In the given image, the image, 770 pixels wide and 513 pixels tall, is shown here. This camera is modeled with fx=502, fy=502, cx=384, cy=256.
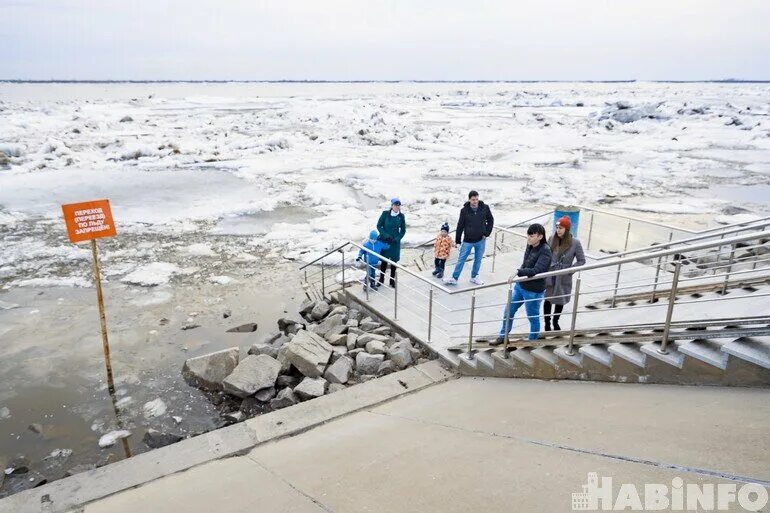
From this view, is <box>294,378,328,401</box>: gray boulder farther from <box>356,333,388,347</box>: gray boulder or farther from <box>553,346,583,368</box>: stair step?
<box>553,346,583,368</box>: stair step

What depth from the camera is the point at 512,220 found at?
1606cm

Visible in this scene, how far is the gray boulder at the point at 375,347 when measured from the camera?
283 inches

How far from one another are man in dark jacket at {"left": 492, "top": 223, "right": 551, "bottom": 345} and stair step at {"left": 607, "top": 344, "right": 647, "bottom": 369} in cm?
115

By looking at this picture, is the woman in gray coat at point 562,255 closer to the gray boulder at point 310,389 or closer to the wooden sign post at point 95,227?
the gray boulder at point 310,389

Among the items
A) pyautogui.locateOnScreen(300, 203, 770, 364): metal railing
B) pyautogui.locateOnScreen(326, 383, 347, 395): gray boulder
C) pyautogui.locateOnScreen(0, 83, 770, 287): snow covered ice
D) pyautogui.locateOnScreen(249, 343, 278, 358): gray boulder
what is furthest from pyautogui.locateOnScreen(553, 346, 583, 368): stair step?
pyautogui.locateOnScreen(0, 83, 770, 287): snow covered ice

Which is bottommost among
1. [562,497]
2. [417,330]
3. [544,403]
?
[417,330]

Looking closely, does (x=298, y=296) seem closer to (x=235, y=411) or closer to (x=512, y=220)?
(x=235, y=411)

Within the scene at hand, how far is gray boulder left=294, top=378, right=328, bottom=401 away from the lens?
6375 mm

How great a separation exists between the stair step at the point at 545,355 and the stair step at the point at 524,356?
0.08m

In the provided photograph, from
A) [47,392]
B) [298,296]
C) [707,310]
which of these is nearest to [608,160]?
[298,296]

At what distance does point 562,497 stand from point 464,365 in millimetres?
3369

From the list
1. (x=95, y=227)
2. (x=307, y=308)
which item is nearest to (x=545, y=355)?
(x=307, y=308)
